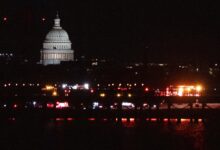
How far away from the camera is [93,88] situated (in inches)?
3327

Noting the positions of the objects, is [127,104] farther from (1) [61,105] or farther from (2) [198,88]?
(2) [198,88]

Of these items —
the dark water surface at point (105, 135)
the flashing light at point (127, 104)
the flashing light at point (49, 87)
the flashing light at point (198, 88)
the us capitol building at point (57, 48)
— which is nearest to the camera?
the dark water surface at point (105, 135)

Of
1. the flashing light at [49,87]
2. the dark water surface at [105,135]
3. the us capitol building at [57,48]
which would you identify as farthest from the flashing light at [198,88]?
the us capitol building at [57,48]

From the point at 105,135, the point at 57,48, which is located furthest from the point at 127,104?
the point at 57,48

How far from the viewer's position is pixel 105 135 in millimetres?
54438

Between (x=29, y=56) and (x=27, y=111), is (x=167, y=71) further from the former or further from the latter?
(x=27, y=111)

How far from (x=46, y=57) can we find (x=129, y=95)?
1466 inches

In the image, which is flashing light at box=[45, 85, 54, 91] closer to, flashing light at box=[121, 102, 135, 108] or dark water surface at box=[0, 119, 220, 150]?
flashing light at box=[121, 102, 135, 108]

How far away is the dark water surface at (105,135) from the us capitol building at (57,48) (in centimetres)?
5194

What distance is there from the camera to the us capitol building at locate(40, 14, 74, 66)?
113375 millimetres

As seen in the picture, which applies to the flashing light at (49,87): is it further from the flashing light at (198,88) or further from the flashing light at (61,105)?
the flashing light at (198,88)

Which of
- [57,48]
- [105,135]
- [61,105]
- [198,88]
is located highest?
[57,48]

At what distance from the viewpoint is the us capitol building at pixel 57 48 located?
372ft

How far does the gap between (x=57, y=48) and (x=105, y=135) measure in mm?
60405
